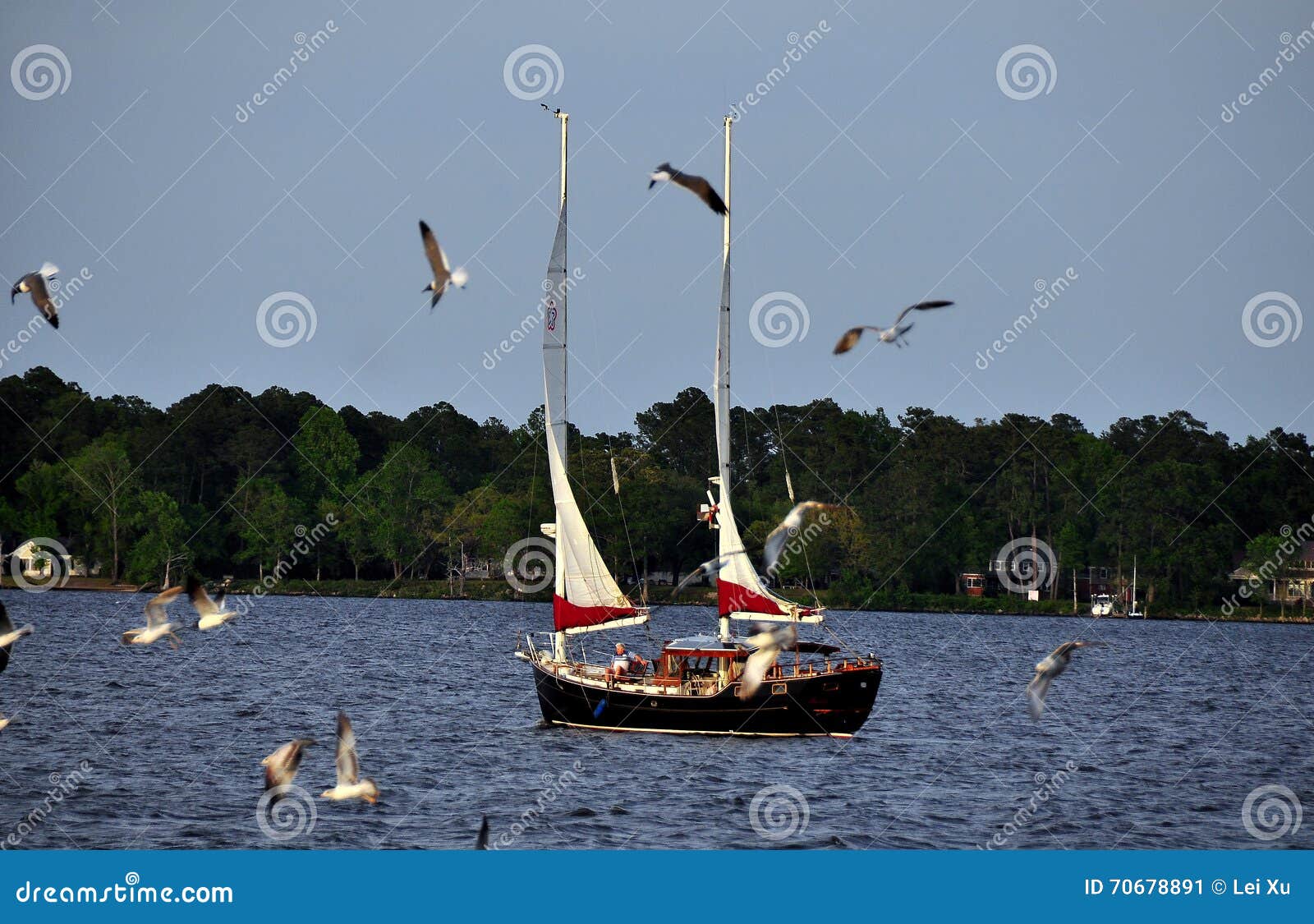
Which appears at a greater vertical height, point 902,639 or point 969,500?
point 969,500

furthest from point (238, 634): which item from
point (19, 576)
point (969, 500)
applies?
point (969, 500)

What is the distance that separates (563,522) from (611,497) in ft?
256

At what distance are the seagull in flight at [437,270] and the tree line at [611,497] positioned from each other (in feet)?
307

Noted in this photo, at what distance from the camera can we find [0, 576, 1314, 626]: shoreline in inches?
5128

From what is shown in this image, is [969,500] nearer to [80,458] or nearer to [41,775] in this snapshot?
Result: [80,458]

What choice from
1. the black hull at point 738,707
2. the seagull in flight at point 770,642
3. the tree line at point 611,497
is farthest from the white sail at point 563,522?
the tree line at point 611,497

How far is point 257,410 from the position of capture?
147750 mm

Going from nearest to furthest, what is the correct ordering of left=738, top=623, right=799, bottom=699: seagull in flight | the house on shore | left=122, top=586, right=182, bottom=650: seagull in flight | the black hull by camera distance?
1. left=122, top=586, right=182, bottom=650: seagull in flight
2. left=738, top=623, right=799, bottom=699: seagull in flight
3. the black hull
4. the house on shore

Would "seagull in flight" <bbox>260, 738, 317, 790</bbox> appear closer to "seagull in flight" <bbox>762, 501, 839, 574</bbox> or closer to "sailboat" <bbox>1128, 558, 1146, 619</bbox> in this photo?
"seagull in flight" <bbox>762, 501, 839, 574</bbox>

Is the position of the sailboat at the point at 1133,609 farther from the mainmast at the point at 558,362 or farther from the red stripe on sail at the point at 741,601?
the mainmast at the point at 558,362

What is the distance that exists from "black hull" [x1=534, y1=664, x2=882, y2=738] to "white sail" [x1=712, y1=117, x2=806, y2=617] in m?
2.17

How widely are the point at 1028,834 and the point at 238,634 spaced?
68.9 m

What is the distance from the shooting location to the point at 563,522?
43.3 meters

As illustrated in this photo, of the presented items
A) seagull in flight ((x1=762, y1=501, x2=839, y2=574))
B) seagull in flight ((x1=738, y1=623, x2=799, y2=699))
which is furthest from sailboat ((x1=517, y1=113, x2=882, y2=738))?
seagull in flight ((x1=762, y1=501, x2=839, y2=574))
